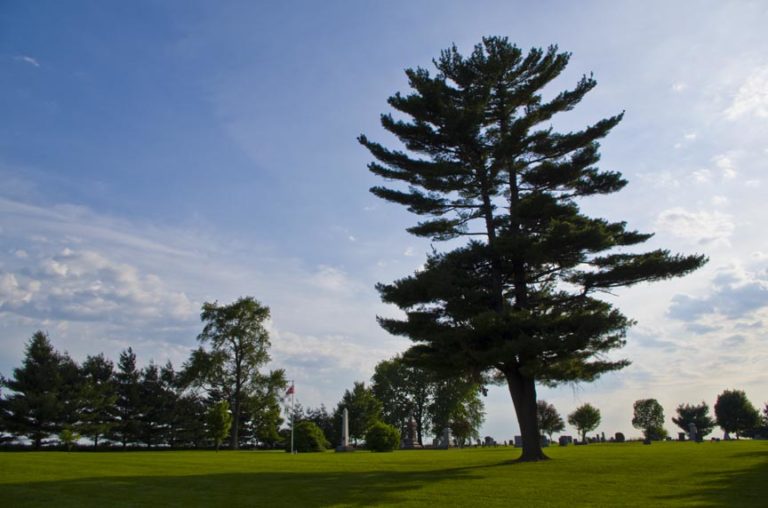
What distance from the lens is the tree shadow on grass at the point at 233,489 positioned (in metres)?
12.1

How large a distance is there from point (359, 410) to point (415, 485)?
1899 inches

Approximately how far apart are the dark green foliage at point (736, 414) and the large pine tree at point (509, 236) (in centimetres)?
5619

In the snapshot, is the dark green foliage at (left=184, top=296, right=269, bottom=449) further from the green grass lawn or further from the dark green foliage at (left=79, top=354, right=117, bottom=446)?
the green grass lawn

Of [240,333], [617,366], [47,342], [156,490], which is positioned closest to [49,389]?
[47,342]

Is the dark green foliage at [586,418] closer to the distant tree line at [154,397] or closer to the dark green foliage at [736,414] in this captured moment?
the dark green foliage at [736,414]

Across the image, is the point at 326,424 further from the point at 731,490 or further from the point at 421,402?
the point at 731,490

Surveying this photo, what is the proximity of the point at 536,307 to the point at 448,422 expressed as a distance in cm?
4497

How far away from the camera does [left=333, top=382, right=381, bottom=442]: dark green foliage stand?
199 ft

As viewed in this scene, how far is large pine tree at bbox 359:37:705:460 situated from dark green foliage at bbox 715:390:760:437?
56192mm

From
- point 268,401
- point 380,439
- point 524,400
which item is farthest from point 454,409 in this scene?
point 524,400

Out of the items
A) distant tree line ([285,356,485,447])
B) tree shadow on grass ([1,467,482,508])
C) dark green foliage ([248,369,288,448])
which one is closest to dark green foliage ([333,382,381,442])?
distant tree line ([285,356,485,447])

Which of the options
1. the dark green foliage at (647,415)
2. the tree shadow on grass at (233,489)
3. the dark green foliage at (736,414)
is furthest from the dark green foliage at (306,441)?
the dark green foliage at (736,414)

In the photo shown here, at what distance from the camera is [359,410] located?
61.7 m

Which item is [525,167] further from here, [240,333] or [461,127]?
[240,333]
